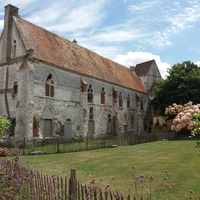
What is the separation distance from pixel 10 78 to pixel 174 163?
19916 mm

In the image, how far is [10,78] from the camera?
89.9ft

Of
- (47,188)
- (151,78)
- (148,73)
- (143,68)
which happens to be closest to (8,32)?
(47,188)

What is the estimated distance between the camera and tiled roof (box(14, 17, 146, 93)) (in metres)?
27.4

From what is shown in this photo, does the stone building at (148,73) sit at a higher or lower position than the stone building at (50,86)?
higher

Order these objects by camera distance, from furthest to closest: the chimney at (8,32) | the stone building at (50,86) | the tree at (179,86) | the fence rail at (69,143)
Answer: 1. the tree at (179,86)
2. the chimney at (8,32)
3. the stone building at (50,86)
4. the fence rail at (69,143)

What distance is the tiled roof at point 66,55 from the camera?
27.4 metres

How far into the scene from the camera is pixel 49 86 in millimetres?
27172

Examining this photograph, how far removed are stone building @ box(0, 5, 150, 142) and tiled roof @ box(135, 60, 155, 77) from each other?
54.4ft

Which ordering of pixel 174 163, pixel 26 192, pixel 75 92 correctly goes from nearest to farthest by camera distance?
pixel 26 192 < pixel 174 163 < pixel 75 92

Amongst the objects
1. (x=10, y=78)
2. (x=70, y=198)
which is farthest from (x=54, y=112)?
(x=70, y=198)

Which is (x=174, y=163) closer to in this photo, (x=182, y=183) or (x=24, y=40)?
(x=182, y=183)

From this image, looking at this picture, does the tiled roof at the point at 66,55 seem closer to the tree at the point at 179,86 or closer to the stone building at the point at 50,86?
the stone building at the point at 50,86

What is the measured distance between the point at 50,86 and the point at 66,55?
19.4ft

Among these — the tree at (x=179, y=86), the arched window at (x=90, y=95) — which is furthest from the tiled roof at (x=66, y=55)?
the tree at (x=179, y=86)
